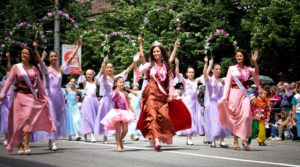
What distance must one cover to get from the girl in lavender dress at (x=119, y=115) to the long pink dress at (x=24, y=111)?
120cm

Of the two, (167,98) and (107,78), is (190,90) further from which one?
(167,98)

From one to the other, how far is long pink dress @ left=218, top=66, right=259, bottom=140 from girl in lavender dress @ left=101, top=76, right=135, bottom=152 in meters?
2.17

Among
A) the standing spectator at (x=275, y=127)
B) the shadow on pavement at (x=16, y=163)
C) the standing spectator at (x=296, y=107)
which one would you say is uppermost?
the standing spectator at (x=296, y=107)

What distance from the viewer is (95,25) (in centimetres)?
4906

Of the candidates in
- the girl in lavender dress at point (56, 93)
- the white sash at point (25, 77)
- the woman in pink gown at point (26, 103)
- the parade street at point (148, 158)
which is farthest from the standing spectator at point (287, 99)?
the white sash at point (25, 77)

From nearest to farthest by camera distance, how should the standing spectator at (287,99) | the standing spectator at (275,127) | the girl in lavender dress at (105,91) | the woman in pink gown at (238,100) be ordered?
1. the woman in pink gown at (238,100)
2. the girl in lavender dress at (105,91)
3. the standing spectator at (275,127)
4. the standing spectator at (287,99)

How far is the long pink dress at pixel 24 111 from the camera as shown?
13.0 metres

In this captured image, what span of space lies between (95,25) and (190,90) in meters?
31.5

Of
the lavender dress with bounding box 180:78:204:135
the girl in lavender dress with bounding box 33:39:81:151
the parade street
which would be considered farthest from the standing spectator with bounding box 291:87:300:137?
the girl in lavender dress with bounding box 33:39:81:151

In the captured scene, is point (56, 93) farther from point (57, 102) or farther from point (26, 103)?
point (26, 103)

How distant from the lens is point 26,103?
13156mm

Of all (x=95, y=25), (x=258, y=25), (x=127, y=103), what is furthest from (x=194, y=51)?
(x=127, y=103)

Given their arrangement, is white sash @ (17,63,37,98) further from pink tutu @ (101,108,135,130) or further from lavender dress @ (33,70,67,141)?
pink tutu @ (101,108,135,130)

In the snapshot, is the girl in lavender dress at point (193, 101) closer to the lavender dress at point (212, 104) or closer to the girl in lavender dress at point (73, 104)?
the lavender dress at point (212, 104)
